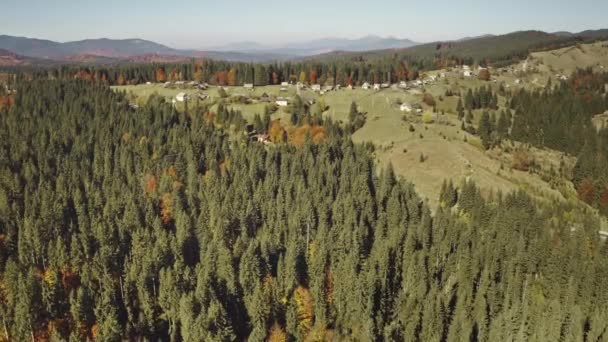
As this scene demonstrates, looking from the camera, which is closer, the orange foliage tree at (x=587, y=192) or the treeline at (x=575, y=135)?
the orange foliage tree at (x=587, y=192)

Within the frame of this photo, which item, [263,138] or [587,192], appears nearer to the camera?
[587,192]

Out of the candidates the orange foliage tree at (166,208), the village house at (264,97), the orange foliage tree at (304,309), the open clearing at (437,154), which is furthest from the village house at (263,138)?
the orange foliage tree at (304,309)

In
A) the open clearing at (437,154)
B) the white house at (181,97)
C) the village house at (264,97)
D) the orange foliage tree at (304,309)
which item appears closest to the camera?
the orange foliage tree at (304,309)

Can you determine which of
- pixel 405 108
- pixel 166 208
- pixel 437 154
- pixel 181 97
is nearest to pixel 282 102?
pixel 181 97

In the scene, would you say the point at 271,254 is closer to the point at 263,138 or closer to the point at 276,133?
the point at 263,138

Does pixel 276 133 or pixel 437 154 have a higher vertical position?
pixel 276 133

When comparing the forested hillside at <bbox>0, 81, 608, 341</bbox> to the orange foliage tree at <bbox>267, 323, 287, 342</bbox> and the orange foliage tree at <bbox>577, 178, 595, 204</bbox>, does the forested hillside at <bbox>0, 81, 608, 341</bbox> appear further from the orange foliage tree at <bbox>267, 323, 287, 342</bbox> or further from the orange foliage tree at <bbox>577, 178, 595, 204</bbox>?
the orange foliage tree at <bbox>577, 178, 595, 204</bbox>

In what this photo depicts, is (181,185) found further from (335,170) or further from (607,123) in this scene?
(607,123)

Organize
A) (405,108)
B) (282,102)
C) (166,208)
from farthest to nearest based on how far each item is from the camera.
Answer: (282,102), (405,108), (166,208)

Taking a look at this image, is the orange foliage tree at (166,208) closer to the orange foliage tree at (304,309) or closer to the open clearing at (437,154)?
the orange foliage tree at (304,309)
